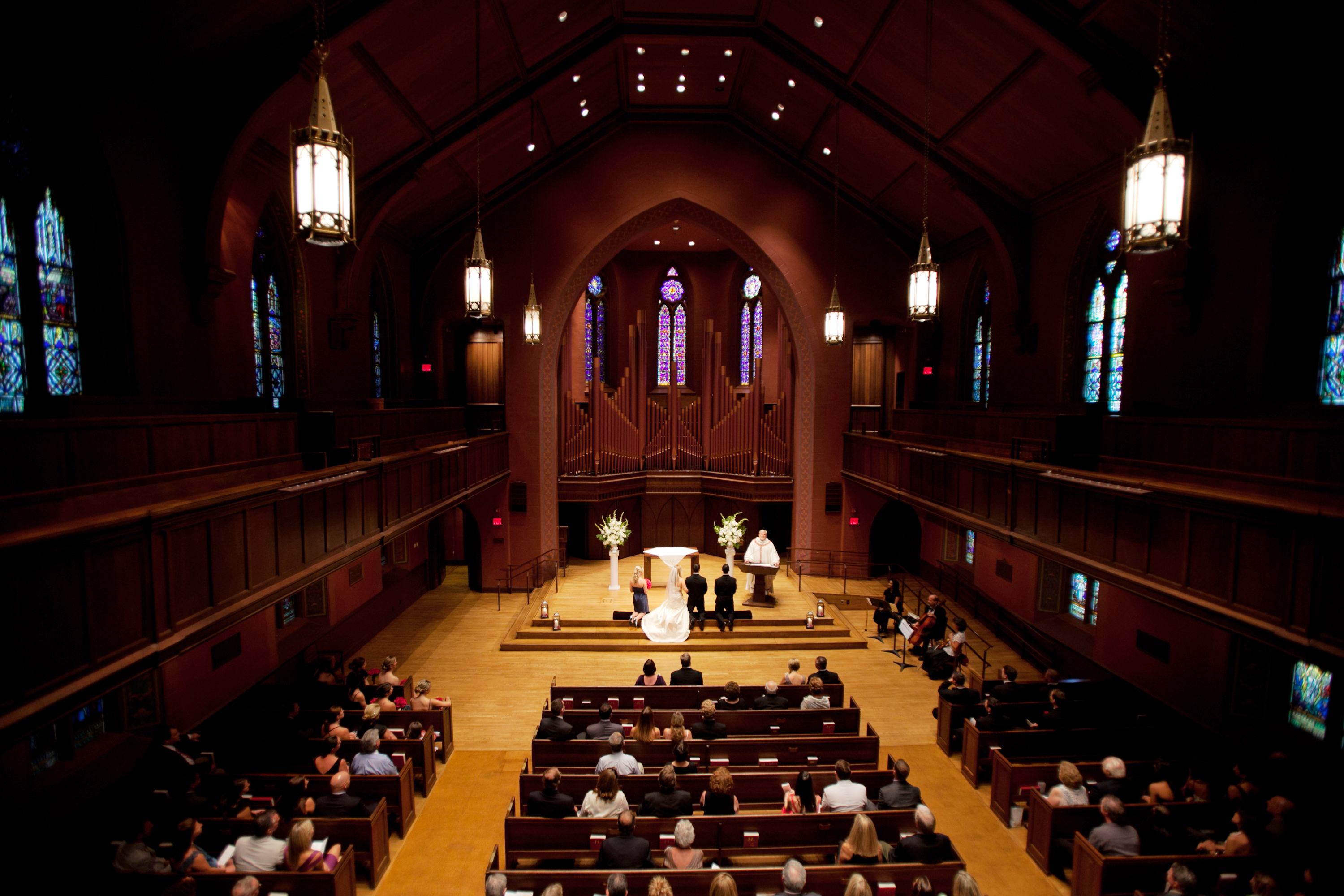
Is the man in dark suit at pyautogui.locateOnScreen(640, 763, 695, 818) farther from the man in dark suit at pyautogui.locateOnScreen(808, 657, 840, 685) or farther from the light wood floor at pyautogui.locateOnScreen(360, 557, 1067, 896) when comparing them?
the man in dark suit at pyautogui.locateOnScreen(808, 657, 840, 685)

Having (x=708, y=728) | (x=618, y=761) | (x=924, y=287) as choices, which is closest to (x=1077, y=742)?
(x=708, y=728)

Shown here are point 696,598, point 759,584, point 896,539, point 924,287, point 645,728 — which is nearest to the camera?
point 645,728

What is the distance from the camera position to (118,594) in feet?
15.6

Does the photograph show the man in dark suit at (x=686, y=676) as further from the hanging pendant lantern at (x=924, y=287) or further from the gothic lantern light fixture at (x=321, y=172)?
the gothic lantern light fixture at (x=321, y=172)

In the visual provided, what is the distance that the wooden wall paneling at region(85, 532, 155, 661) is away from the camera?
4.53m

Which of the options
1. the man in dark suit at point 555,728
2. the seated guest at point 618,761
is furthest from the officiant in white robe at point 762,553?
the seated guest at point 618,761

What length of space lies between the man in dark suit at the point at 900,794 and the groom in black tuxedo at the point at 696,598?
20.6ft

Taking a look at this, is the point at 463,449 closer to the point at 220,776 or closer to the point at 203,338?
the point at 203,338

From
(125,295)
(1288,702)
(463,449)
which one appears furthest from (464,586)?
(1288,702)

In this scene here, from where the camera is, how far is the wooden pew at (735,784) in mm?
7031

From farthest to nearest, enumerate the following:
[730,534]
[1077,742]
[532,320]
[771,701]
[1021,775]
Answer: [730,534] < [532,320] < [771,701] < [1077,742] < [1021,775]

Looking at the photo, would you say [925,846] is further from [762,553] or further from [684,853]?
[762,553]

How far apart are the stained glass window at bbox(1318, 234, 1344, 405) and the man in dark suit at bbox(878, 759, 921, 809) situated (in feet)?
18.8

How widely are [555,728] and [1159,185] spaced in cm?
751
